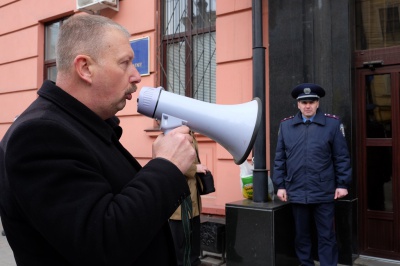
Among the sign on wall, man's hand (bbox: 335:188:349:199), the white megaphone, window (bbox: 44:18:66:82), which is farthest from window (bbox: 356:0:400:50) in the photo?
window (bbox: 44:18:66:82)

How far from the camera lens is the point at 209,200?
538 centimetres

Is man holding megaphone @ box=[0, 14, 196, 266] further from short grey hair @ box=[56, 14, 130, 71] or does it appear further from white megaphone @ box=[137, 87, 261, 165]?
white megaphone @ box=[137, 87, 261, 165]

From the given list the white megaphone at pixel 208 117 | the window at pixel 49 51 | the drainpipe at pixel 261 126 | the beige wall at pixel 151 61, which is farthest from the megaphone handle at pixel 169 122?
the window at pixel 49 51

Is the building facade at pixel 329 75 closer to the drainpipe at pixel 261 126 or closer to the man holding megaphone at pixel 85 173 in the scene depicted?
the drainpipe at pixel 261 126

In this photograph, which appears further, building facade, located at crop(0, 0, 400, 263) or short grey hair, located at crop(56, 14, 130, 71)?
building facade, located at crop(0, 0, 400, 263)

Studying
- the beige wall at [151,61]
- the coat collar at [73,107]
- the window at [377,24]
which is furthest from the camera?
the beige wall at [151,61]

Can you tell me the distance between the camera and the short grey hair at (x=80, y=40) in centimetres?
122

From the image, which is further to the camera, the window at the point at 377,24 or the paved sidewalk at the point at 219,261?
the window at the point at 377,24

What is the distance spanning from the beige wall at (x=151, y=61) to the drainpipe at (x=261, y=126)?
74cm

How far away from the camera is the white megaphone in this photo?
1.56 m

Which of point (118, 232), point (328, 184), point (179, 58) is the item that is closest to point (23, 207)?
point (118, 232)

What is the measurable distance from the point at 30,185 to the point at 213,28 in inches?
188

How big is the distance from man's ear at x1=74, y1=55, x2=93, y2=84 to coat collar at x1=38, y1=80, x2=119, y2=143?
8 cm

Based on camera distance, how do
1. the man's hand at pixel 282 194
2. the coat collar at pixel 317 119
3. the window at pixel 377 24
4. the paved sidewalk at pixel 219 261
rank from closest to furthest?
the coat collar at pixel 317 119
the man's hand at pixel 282 194
the paved sidewalk at pixel 219 261
the window at pixel 377 24
